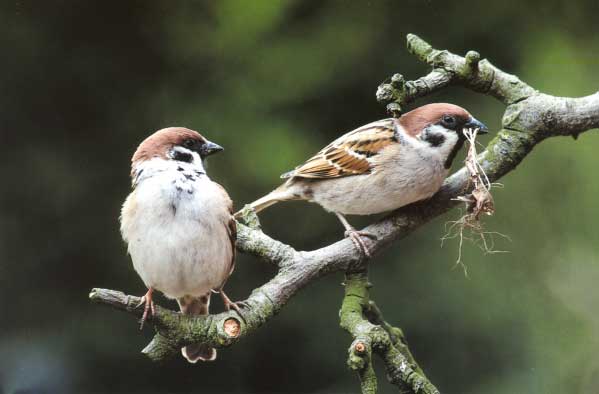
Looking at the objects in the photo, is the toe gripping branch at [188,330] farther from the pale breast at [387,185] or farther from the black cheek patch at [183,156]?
the pale breast at [387,185]

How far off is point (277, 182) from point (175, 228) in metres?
0.87

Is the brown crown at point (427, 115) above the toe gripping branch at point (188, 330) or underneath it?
above

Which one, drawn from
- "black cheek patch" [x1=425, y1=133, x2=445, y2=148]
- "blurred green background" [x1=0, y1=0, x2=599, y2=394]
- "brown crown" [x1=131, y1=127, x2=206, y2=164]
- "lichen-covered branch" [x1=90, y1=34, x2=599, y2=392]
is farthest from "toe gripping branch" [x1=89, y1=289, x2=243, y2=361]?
"blurred green background" [x1=0, y1=0, x2=599, y2=394]

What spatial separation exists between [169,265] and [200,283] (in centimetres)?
10

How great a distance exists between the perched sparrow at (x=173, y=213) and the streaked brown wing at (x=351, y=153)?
43 centimetres

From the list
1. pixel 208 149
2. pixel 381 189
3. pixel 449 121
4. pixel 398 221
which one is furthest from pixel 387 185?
pixel 208 149

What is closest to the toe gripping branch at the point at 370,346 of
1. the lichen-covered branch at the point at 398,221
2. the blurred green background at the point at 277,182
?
the lichen-covered branch at the point at 398,221

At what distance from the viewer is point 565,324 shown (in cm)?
258

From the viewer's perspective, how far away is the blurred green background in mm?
2498

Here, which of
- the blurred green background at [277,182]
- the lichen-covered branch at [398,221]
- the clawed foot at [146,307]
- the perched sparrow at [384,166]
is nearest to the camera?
the clawed foot at [146,307]

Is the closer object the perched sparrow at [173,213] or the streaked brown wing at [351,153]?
the perched sparrow at [173,213]

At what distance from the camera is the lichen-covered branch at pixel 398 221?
1.48 meters

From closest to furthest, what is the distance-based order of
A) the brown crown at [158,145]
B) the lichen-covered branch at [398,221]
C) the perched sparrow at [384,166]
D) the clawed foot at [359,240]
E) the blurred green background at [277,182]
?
the lichen-covered branch at [398,221]
the brown crown at [158,145]
the clawed foot at [359,240]
the perched sparrow at [384,166]
the blurred green background at [277,182]

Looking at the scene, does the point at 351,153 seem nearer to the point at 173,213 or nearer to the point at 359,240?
the point at 359,240
